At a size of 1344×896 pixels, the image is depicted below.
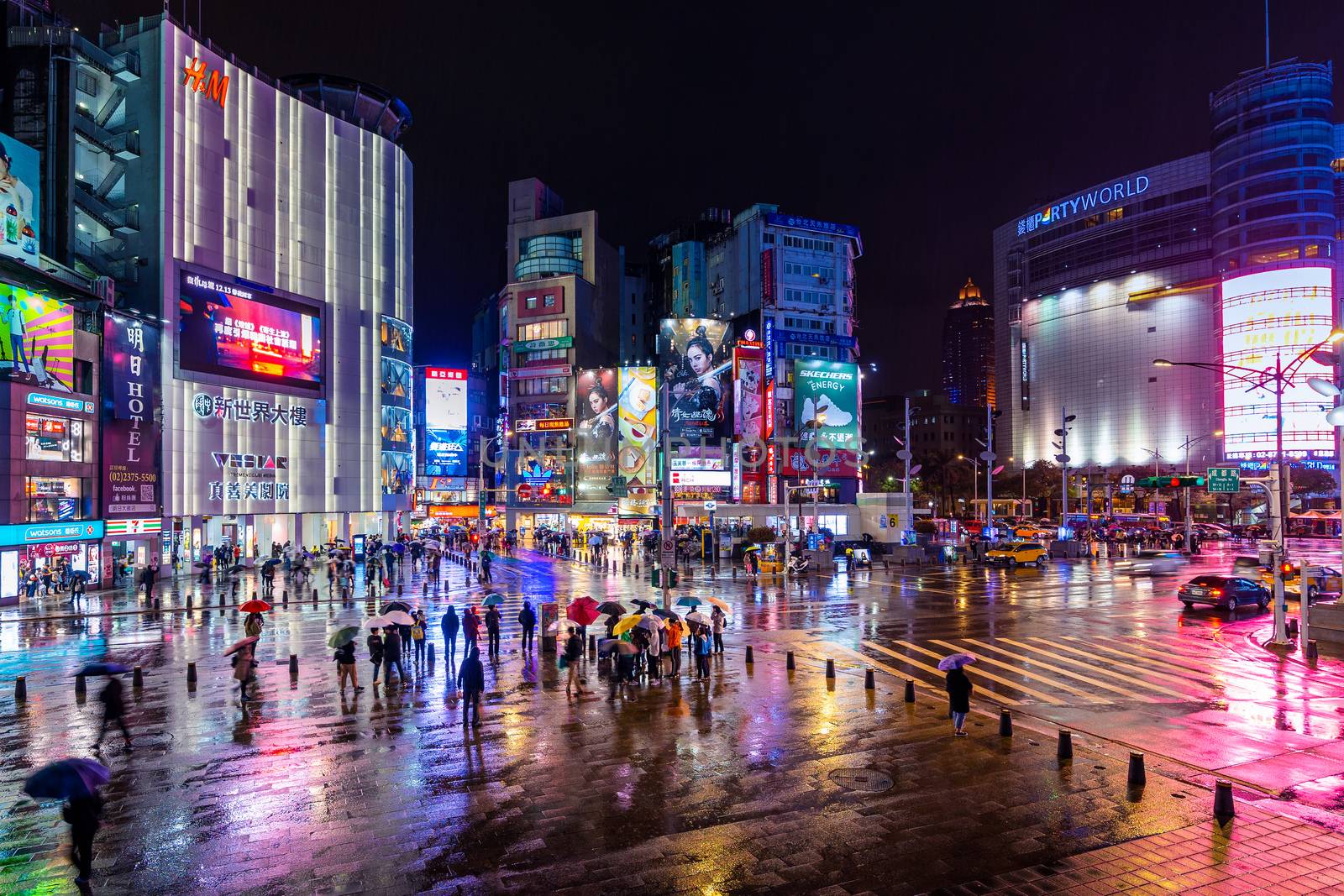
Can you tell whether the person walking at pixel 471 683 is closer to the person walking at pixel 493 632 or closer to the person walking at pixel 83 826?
the person walking at pixel 493 632

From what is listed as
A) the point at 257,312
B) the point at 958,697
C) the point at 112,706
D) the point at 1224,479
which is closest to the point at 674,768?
the point at 958,697

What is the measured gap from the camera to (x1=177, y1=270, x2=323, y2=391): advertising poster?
53594 millimetres

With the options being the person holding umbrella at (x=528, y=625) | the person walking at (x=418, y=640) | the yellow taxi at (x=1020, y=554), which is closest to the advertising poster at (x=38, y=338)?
the person walking at (x=418, y=640)

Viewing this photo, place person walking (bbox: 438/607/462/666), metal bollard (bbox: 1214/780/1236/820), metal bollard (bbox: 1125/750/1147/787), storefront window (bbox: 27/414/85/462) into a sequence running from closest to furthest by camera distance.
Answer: metal bollard (bbox: 1214/780/1236/820), metal bollard (bbox: 1125/750/1147/787), person walking (bbox: 438/607/462/666), storefront window (bbox: 27/414/85/462)

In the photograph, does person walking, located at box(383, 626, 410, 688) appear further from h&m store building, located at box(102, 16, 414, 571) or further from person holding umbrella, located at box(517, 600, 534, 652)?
h&m store building, located at box(102, 16, 414, 571)

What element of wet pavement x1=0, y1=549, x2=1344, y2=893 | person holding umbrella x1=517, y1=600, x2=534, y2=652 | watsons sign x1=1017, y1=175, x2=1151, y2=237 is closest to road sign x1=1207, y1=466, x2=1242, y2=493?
wet pavement x1=0, y1=549, x2=1344, y2=893

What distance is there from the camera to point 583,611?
65.7 feet

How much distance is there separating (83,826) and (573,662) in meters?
10.6

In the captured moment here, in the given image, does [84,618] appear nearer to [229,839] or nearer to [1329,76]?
[229,839]

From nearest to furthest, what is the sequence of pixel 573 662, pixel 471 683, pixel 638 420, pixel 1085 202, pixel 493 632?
1. pixel 471 683
2. pixel 573 662
3. pixel 493 632
4. pixel 638 420
5. pixel 1085 202

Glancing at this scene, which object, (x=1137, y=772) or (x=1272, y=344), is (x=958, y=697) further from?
(x=1272, y=344)

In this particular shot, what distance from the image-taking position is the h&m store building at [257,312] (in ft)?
170

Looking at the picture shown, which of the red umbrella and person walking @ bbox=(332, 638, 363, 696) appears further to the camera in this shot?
the red umbrella

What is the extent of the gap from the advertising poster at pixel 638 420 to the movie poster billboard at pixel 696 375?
10.8 feet
